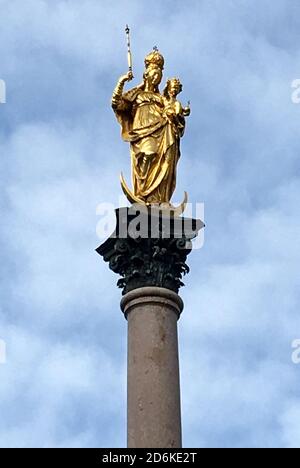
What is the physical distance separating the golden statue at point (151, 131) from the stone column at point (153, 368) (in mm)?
2542

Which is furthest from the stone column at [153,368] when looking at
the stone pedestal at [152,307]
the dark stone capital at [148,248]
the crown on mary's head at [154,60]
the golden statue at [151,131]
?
the crown on mary's head at [154,60]

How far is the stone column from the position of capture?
22.4 metres

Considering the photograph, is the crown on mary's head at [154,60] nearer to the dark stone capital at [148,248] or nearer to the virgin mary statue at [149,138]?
the virgin mary statue at [149,138]

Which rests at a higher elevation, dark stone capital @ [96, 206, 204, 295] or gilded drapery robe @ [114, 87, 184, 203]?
gilded drapery robe @ [114, 87, 184, 203]

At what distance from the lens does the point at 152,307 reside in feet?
77.8

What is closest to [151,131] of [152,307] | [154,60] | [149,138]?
[149,138]

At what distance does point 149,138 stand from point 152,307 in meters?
4.17

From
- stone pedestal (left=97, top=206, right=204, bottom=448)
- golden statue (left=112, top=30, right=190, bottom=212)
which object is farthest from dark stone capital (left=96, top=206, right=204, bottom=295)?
golden statue (left=112, top=30, right=190, bottom=212)

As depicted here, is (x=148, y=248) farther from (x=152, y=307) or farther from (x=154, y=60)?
(x=154, y=60)

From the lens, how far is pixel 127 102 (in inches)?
1048

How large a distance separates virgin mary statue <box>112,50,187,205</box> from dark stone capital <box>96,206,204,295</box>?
0.97m

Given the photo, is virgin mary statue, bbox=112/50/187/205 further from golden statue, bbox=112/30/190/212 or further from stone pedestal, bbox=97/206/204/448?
stone pedestal, bbox=97/206/204/448

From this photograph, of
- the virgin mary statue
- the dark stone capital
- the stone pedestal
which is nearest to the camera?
the stone pedestal
